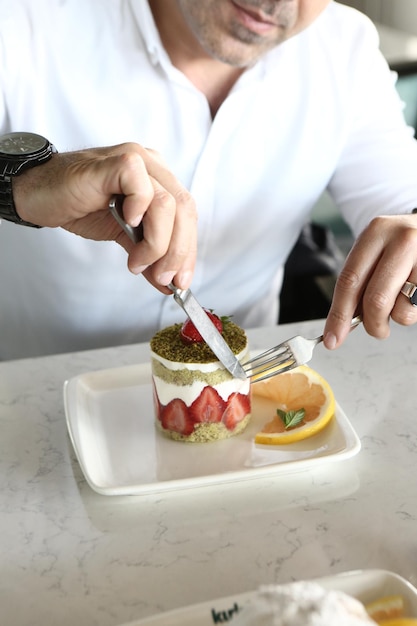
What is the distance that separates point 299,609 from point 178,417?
1.76 ft

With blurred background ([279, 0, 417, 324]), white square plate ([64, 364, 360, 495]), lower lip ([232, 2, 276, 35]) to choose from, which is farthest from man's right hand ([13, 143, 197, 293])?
blurred background ([279, 0, 417, 324])

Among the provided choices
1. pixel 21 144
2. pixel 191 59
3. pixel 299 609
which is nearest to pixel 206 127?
pixel 191 59

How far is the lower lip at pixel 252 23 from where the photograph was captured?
1396mm

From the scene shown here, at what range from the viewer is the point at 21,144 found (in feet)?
3.83

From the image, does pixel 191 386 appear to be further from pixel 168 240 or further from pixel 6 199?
pixel 6 199

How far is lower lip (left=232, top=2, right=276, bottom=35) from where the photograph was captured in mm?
1396

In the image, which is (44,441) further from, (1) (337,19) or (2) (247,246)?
(1) (337,19)

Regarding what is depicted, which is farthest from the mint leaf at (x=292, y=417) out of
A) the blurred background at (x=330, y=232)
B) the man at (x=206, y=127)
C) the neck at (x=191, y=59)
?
the blurred background at (x=330, y=232)

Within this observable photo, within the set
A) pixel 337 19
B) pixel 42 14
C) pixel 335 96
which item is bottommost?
pixel 335 96

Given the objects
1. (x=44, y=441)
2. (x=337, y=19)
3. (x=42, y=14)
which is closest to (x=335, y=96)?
(x=337, y=19)

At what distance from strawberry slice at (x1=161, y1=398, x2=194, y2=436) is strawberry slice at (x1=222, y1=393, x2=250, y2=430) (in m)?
0.05

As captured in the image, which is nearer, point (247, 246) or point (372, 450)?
point (372, 450)

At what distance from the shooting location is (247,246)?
164 centimetres

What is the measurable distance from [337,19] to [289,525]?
44.8 inches
